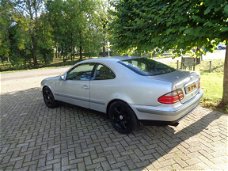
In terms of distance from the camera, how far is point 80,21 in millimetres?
30438

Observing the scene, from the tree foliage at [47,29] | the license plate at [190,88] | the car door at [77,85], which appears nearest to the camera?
the license plate at [190,88]

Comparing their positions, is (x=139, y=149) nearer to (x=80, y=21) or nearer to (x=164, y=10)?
(x=164, y=10)

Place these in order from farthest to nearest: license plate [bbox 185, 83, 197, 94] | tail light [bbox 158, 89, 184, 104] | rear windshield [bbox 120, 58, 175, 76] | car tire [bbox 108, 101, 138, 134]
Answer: rear windshield [bbox 120, 58, 175, 76] → car tire [bbox 108, 101, 138, 134] → license plate [bbox 185, 83, 197, 94] → tail light [bbox 158, 89, 184, 104]

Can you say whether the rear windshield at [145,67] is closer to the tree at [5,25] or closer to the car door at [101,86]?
the car door at [101,86]

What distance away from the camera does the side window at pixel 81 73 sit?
16.3ft

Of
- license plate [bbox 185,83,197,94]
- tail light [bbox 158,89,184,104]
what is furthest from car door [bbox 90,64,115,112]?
license plate [bbox 185,83,197,94]

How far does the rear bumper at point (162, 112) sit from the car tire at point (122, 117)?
0.16 m

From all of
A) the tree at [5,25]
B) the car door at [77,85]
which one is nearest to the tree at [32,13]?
the tree at [5,25]

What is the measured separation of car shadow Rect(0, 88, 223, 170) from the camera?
3.47 metres

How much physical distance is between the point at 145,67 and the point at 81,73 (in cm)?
164

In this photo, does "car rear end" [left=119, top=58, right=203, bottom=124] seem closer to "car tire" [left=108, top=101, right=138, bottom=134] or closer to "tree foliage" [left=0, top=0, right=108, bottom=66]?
"car tire" [left=108, top=101, right=138, bottom=134]

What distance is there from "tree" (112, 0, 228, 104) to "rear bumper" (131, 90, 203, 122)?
161 centimetres

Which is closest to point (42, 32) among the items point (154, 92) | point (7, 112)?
point (7, 112)

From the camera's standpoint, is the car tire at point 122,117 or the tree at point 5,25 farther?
the tree at point 5,25
